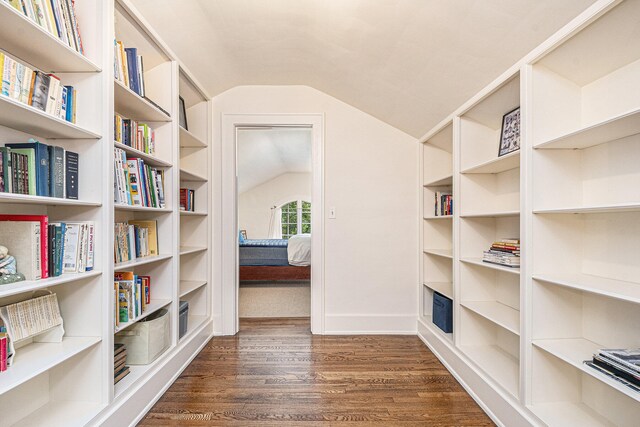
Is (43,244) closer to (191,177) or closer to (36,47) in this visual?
(36,47)

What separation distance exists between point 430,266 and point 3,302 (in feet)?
9.48

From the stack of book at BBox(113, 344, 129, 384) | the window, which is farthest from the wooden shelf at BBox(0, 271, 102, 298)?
the window

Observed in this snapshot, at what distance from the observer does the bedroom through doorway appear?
148 inches

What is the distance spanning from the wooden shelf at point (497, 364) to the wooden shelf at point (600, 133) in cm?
125

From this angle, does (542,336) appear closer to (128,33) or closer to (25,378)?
(25,378)

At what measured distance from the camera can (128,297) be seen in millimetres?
1767

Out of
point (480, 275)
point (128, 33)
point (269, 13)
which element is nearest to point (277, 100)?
point (269, 13)

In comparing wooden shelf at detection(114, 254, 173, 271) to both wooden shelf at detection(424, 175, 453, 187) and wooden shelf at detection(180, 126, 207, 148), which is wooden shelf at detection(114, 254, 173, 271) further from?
wooden shelf at detection(424, 175, 453, 187)

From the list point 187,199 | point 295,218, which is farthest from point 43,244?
point 295,218

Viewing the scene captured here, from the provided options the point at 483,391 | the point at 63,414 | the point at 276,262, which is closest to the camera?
the point at 63,414

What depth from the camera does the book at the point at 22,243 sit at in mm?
1229

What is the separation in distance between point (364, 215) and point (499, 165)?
131 centimetres

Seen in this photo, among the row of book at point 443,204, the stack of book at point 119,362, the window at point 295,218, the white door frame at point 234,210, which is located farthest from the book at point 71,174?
the window at point 295,218

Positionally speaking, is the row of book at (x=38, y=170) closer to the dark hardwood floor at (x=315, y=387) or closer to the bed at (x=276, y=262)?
the dark hardwood floor at (x=315, y=387)
